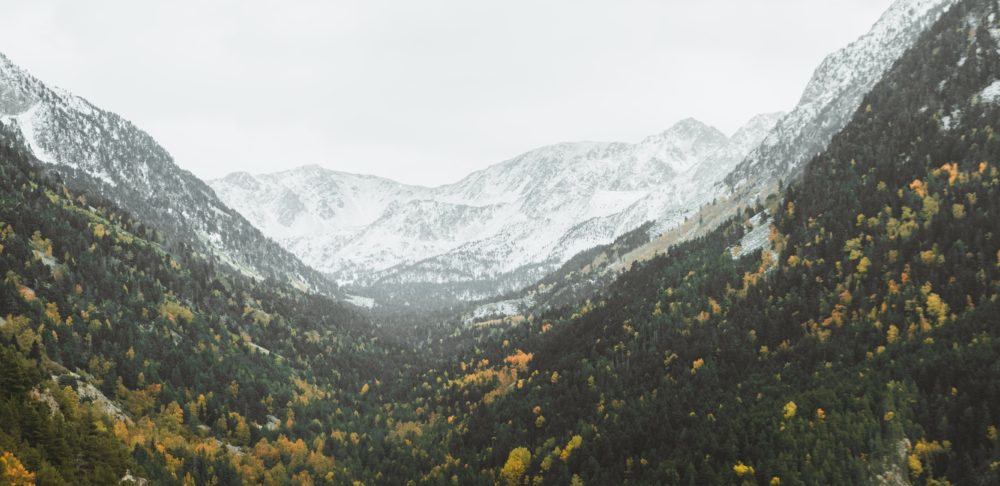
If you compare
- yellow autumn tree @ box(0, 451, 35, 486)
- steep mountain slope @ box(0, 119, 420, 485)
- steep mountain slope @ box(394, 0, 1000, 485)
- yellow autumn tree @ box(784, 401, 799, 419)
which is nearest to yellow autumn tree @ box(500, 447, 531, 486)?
steep mountain slope @ box(394, 0, 1000, 485)

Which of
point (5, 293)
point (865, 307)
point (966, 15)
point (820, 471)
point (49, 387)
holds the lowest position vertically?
point (820, 471)

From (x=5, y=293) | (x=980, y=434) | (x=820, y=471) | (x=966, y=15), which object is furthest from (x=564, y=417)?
(x=966, y=15)

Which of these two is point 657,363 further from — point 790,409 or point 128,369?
point 128,369

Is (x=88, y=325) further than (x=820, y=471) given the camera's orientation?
Yes

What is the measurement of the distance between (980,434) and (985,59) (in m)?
117

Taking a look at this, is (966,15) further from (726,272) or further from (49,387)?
(49,387)

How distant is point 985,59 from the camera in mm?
149750

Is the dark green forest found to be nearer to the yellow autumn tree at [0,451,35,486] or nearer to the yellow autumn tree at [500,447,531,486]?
the yellow autumn tree at [500,447,531,486]

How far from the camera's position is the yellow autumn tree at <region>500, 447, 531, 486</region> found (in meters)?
113

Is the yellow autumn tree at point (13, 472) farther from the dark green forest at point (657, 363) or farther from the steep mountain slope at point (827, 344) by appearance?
the steep mountain slope at point (827, 344)

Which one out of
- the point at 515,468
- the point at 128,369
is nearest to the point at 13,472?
the point at 128,369

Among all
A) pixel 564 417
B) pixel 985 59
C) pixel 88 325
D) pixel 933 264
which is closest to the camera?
pixel 933 264

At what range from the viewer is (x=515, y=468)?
11444cm

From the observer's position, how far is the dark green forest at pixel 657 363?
83188 mm
